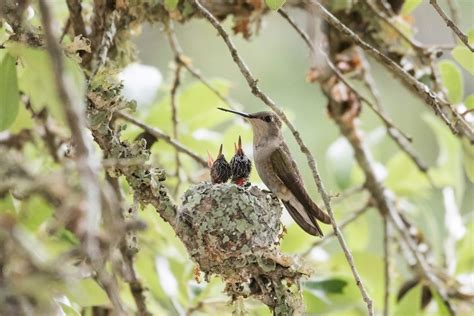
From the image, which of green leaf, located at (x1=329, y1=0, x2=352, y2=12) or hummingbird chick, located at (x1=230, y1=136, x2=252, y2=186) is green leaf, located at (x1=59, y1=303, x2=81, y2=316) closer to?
hummingbird chick, located at (x1=230, y1=136, x2=252, y2=186)

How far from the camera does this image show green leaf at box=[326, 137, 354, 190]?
366 centimetres

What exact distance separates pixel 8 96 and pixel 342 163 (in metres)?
1.70

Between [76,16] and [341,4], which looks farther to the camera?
[341,4]

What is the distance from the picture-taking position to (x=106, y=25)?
8.59 feet

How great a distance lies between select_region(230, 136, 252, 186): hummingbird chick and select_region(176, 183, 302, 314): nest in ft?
0.64

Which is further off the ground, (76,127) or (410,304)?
(410,304)

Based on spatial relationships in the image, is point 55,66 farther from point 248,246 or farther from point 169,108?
point 169,108

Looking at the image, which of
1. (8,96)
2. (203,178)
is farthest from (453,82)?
(8,96)

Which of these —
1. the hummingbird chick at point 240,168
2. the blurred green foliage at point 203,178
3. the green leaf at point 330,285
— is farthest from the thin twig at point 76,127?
the green leaf at point 330,285

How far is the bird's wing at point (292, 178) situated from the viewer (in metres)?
2.96

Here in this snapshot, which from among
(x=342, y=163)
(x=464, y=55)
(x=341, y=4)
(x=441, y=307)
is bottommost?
(x=441, y=307)

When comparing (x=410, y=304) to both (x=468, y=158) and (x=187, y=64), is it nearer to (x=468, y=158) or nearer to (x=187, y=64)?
(x=468, y=158)

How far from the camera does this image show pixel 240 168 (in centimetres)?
308

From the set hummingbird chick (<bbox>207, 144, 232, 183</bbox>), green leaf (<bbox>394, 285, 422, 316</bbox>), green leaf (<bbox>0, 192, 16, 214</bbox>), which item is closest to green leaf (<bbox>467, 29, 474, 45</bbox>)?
hummingbird chick (<bbox>207, 144, 232, 183</bbox>)
